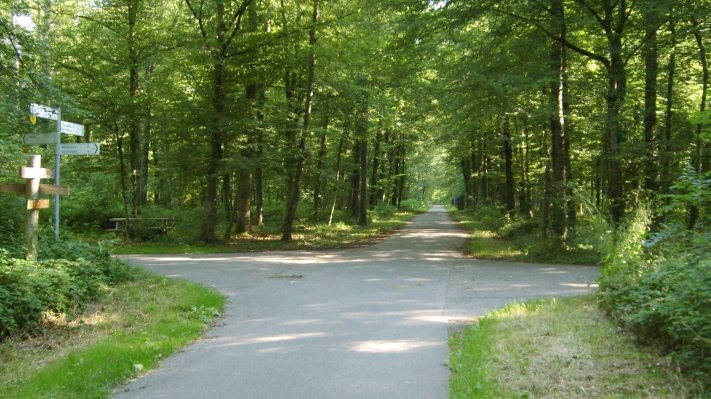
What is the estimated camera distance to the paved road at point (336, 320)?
18.2 ft

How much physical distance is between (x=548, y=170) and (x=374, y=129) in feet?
34.9

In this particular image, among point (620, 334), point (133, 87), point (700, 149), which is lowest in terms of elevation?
point (620, 334)

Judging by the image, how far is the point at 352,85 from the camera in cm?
Result: 2341

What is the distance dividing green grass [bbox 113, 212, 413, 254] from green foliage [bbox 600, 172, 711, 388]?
13.5m

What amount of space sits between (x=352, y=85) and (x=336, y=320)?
16.4 m

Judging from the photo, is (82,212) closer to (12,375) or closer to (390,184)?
(12,375)

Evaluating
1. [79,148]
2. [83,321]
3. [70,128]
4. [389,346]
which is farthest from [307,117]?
[389,346]

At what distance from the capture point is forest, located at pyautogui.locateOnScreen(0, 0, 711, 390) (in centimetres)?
1271

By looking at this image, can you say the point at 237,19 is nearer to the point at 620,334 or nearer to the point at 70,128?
the point at 70,128

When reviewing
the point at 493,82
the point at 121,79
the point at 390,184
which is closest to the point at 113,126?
the point at 121,79

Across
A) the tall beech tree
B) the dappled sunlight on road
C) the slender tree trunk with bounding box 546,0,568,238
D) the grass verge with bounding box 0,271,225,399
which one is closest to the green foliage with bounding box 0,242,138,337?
the grass verge with bounding box 0,271,225,399

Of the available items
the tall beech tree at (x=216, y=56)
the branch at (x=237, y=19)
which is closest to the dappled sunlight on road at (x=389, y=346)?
the tall beech tree at (x=216, y=56)

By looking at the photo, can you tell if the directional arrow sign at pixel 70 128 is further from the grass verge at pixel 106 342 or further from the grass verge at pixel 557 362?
the grass verge at pixel 557 362

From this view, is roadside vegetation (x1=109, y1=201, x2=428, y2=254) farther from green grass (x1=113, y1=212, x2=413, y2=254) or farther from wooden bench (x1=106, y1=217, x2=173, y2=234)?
wooden bench (x1=106, y1=217, x2=173, y2=234)
